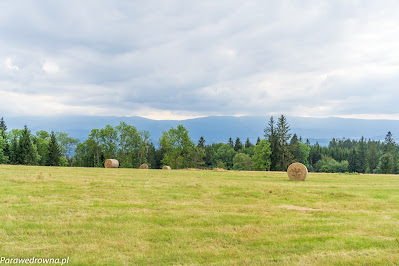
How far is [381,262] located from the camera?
6.89 m

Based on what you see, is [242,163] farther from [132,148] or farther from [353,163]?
[132,148]

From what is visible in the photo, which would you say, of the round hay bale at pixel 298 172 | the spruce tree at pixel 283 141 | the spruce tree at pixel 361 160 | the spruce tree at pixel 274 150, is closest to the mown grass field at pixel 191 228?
the round hay bale at pixel 298 172

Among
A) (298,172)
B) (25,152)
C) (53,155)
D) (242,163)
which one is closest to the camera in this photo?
(298,172)

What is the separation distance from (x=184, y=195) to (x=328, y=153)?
148787mm

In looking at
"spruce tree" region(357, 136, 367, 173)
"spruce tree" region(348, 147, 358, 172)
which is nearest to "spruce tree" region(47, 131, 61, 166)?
"spruce tree" region(348, 147, 358, 172)

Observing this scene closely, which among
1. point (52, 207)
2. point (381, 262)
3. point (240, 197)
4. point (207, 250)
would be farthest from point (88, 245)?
point (240, 197)

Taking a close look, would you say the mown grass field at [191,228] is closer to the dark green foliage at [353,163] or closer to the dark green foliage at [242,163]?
the dark green foliage at [242,163]

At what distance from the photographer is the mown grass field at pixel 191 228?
23.5 feet

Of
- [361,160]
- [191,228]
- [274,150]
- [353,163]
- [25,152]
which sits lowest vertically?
[353,163]

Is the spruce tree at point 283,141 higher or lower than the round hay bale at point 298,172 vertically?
higher

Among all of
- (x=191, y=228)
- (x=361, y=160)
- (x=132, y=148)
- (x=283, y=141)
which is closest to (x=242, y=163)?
(x=283, y=141)

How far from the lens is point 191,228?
9.41 metres

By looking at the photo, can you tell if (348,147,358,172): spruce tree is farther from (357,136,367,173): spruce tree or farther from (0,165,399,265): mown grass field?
(0,165,399,265): mown grass field

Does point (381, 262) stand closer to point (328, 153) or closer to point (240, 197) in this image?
point (240, 197)
